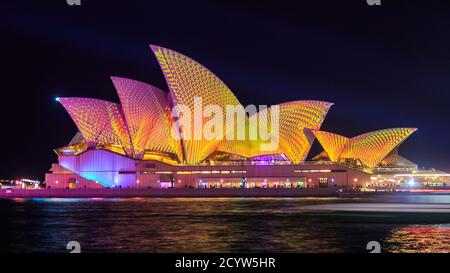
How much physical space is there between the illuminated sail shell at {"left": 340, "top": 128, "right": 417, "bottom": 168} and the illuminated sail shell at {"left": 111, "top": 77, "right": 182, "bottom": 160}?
25.7 m

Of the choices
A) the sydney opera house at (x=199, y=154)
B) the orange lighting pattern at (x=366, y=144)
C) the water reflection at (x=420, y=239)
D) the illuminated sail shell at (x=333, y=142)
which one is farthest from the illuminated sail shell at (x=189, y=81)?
the water reflection at (x=420, y=239)

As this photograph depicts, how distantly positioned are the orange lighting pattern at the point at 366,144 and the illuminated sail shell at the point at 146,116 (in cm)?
2188

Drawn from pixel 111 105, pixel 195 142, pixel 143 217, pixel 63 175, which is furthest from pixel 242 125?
pixel 143 217

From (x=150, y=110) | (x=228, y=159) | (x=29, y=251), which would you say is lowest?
(x=29, y=251)

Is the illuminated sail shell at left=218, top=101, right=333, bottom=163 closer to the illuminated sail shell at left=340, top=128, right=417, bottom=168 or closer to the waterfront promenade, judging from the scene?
the illuminated sail shell at left=340, top=128, right=417, bottom=168

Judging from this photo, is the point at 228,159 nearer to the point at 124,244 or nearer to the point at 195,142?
the point at 195,142

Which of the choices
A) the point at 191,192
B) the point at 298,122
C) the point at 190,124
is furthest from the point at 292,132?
the point at 191,192

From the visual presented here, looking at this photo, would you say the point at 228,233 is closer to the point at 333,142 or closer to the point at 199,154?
the point at 199,154

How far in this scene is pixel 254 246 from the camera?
79.3ft

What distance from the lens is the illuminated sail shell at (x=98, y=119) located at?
A: 81750 mm

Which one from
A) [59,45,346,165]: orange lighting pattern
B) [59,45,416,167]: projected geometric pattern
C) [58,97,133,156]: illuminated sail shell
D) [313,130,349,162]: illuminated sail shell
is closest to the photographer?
[59,45,346,165]: orange lighting pattern

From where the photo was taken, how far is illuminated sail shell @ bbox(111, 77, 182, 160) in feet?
250

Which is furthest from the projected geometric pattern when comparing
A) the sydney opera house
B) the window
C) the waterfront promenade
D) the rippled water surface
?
the rippled water surface

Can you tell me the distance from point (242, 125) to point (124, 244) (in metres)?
58.5
